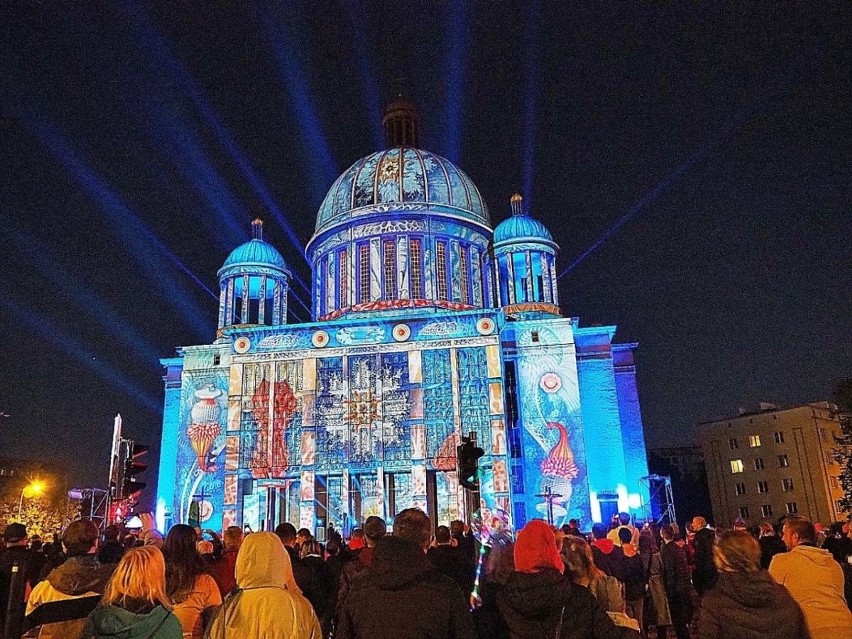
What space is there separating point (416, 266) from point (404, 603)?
31.8 metres

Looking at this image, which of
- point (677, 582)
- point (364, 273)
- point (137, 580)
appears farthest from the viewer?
point (364, 273)

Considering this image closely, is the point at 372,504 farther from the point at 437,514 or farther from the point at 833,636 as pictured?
the point at 833,636

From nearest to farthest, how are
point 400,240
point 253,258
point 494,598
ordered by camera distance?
point 494,598, point 400,240, point 253,258

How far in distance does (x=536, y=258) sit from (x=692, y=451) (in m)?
34.6

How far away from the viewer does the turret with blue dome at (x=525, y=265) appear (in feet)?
119

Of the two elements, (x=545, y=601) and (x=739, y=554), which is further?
(x=739, y=554)

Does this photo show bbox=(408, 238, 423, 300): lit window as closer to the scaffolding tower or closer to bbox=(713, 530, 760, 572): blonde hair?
the scaffolding tower

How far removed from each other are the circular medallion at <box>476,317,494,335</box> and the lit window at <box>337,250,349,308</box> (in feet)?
26.3

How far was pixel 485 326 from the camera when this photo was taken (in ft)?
100

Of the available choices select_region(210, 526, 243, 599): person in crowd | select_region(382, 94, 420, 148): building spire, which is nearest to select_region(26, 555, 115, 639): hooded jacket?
select_region(210, 526, 243, 599): person in crowd

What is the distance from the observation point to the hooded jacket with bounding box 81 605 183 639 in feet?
12.7

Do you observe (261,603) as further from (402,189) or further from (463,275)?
(402,189)

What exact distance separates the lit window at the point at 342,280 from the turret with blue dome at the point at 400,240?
5 cm

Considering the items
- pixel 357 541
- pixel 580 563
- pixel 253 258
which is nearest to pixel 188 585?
pixel 580 563
